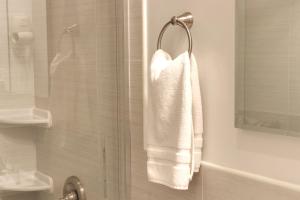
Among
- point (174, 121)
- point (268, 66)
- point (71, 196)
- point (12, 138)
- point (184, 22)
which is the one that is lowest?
point (71, 196)

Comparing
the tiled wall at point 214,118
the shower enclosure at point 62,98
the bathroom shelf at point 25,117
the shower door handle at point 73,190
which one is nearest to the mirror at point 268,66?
the tiled wall at point 214,118

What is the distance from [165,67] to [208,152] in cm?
24

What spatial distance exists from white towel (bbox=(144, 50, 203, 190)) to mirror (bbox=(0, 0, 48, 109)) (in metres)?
0.56

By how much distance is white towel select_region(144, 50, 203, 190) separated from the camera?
993 millimetres

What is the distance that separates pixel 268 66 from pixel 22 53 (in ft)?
3.10

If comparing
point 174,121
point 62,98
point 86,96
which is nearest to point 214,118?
point 174,121

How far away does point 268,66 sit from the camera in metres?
0.91

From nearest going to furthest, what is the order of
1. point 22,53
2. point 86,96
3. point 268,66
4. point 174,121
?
1. point 268,66
2. point 174,121
3. point 86,96
4. point 22,53

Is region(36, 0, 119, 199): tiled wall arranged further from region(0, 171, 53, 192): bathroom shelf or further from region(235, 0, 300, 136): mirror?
region(235, 0, 300, 136): mirror

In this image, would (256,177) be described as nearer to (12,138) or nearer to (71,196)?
(71,196)

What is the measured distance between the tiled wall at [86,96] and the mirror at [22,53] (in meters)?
0.05

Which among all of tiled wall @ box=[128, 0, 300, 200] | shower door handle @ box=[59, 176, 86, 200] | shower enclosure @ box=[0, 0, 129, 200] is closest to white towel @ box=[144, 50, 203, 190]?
tiled wall @ box=[128, 0, 300, 200]

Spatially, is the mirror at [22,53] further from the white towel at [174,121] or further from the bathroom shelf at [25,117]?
the white towel at [174,121]

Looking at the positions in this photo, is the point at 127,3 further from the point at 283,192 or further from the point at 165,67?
the point at 283,192
